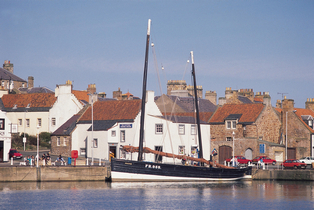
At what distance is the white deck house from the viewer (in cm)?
6788

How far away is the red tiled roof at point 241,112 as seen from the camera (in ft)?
245

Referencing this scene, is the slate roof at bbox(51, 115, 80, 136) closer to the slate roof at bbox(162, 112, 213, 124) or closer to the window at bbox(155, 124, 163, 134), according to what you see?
the window at bbox(155, 124, 163, 134)

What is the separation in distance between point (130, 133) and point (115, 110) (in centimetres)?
638

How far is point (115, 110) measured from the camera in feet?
239

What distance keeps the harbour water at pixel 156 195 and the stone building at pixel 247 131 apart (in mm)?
15895

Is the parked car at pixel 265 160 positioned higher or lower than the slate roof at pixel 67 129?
lower

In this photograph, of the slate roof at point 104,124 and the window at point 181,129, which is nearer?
the slate roof at point 104,124

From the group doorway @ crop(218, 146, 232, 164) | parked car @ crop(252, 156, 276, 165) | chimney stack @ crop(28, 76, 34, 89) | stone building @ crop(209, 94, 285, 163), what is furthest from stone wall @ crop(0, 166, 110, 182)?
chimney stack @ crop(28, 76, 34, 89)

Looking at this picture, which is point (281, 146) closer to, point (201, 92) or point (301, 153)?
point (301, 153)

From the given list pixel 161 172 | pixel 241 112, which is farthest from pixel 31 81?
pixel 161 172

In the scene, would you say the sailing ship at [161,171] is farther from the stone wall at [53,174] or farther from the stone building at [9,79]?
the stone building at [9,79]

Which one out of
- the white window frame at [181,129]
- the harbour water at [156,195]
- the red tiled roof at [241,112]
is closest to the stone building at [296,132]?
the red tiled roof at [241,112]

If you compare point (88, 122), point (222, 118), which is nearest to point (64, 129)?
point (88, 122)

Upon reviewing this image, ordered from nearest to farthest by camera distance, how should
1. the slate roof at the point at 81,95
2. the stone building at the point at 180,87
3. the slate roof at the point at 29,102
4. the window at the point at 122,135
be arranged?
the window at the point at 122,135
the slate roof at the point at 29,102
the slate roof at the point at 81,95
the stone building at the point at 180,87
